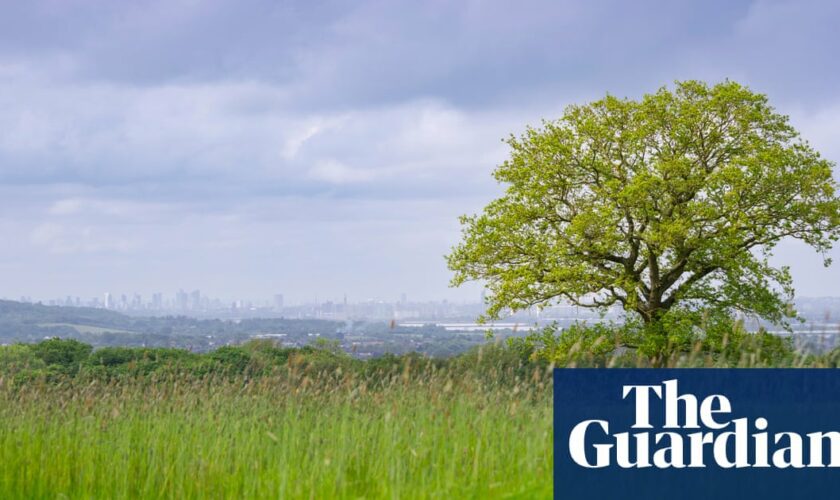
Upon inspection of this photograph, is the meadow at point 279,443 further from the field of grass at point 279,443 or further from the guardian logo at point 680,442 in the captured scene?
the guardian logo at point 680,442

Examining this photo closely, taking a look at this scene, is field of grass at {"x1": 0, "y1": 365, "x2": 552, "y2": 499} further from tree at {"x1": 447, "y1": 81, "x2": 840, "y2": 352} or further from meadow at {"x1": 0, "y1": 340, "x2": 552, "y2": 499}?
tree at {"x1": 447, "y1": 81, "x2": 840, "y2": 352}

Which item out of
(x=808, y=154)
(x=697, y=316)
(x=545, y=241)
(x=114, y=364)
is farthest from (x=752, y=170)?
(x=114, y=364)

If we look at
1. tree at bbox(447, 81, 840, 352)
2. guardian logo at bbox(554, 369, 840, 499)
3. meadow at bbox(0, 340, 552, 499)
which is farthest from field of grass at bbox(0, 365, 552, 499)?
→ tree at bbox(447, 81, 840, 352)

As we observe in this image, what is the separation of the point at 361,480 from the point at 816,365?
6789mm

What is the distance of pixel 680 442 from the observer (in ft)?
29.8

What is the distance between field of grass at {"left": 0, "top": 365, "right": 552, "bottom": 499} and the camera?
8.36 metres

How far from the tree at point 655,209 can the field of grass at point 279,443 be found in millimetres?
14859

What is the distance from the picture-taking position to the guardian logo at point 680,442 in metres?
8.81

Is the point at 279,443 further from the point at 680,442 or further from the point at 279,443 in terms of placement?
the point at 680,442

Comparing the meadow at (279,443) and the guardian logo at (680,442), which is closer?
the meadow at (279,443)

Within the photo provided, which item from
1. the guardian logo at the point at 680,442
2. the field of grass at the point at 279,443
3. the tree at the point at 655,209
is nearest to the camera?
the field of grass at the point at 279,443

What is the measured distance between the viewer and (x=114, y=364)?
82.5 feet

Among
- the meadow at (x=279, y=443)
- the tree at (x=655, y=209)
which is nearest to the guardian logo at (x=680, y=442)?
the meadow at (x=279, y=443)

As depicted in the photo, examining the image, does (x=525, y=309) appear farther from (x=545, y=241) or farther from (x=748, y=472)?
(x=748, y=472)
